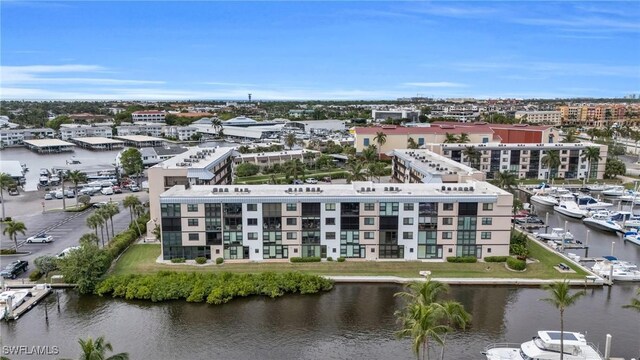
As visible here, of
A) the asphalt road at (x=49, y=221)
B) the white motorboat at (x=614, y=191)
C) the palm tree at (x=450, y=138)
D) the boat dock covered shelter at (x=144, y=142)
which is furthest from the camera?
the boat dock covered shelter at (x=144, y=142)

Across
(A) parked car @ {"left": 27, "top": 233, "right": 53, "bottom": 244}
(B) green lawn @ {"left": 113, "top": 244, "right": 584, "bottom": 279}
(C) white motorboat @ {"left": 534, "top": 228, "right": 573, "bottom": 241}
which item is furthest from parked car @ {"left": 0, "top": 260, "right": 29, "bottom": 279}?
(C) white motorboat @ {"left": 534, "top": 228, "right": 573, "bottom": 241}

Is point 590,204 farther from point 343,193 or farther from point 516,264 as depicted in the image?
point 343,193

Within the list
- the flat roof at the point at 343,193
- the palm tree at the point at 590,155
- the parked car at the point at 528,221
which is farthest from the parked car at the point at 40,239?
the palm tree at the point at 590,155

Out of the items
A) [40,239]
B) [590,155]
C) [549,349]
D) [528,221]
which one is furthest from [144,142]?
[549,349]

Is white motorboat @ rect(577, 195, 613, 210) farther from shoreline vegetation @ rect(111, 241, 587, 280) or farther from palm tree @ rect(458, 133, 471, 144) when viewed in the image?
palm tree @ rect(458, 133, 471, 144)

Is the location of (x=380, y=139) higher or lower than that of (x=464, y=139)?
lower

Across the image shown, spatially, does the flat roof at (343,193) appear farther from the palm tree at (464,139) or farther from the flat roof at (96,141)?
the flat roof at (96,141)

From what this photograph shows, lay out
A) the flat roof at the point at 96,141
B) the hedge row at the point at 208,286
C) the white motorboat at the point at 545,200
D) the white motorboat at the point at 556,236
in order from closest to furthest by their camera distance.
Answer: the hedge row at the point at 208,286
the white motorboat at the point at 556,236
the white motorboat at the point at 545,200
the flat roof at the point at 96,141
